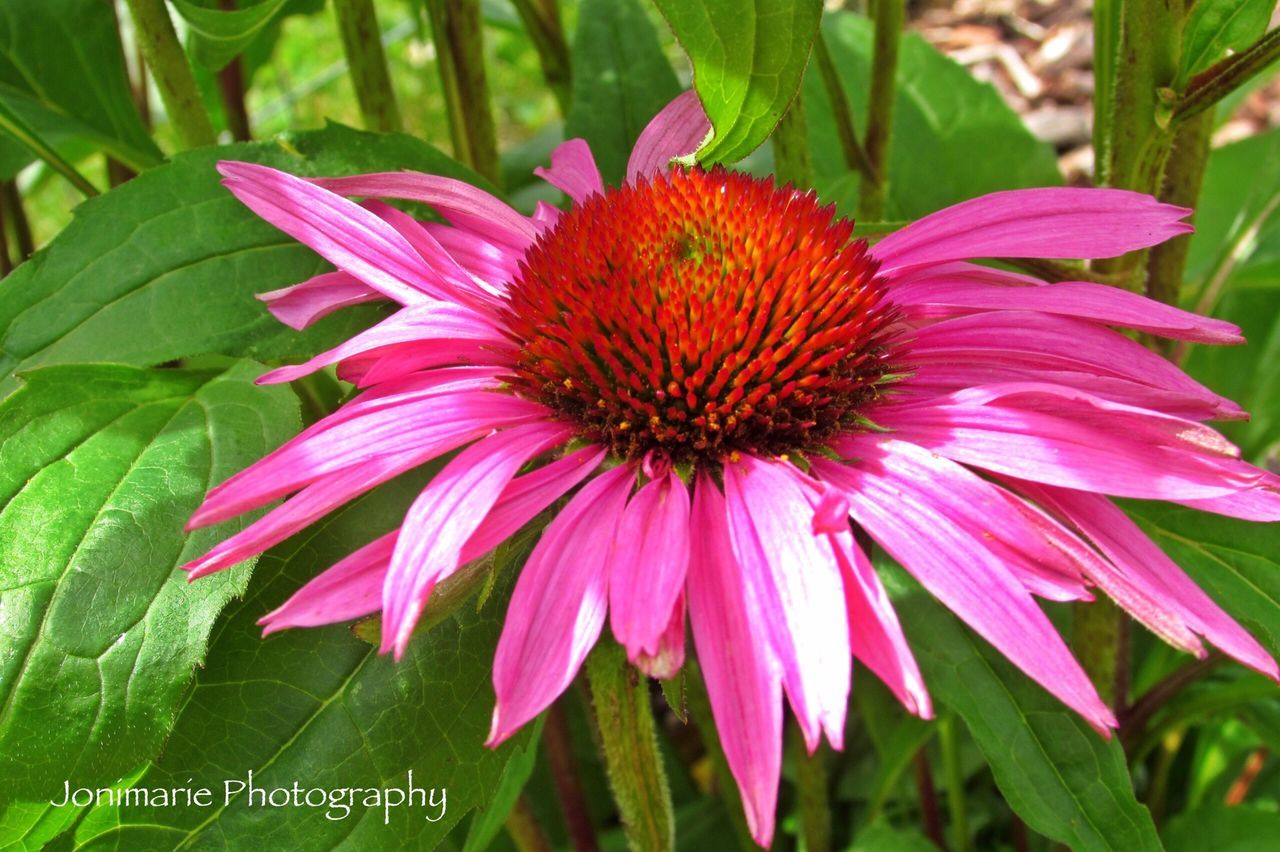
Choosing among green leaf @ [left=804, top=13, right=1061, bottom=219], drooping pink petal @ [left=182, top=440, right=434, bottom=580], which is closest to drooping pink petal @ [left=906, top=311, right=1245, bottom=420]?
drooping pink petal @ [left=182, top=440, right=434, bottom=580]

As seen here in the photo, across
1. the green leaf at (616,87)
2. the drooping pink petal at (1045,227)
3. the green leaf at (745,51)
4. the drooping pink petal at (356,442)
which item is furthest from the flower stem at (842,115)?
the drooping pink petal at (356,442)

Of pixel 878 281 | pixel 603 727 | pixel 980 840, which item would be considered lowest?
pixel 980 840

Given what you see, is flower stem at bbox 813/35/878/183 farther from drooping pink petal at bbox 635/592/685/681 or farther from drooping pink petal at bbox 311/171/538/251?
drooping pink petal at bbox 635/592/685/681

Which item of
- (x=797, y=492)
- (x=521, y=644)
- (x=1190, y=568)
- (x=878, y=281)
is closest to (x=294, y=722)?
(x=521, y=644)

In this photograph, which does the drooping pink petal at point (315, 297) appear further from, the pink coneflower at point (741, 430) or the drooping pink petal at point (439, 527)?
the drooping pink petal at point (439, 527)

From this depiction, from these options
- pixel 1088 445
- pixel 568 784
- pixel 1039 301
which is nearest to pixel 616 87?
pixel 1039 301

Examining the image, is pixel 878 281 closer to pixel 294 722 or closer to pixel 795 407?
pixel 795 407
